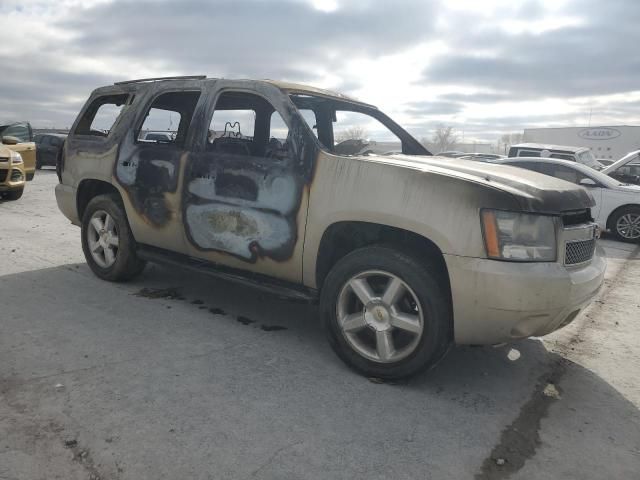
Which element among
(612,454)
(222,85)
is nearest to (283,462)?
(612,454)

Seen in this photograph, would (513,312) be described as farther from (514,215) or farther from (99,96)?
(99,96)

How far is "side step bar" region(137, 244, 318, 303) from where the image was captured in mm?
3447

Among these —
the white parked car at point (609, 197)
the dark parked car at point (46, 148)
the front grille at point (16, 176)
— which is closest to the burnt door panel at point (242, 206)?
the white parked car at point (609, 197)

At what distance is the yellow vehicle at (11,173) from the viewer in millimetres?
10125

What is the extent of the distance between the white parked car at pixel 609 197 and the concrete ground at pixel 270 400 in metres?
5.45

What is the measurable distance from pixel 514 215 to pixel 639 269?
5.18 m

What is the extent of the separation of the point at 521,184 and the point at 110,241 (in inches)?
142

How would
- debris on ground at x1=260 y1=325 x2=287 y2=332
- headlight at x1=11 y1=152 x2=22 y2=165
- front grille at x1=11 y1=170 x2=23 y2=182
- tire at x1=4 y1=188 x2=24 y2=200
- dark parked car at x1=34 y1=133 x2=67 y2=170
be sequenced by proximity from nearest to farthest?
1. debris on ground at x1=260 y1=325 x2=287 y2=332
2. headlight at x1=11 y1=152 x2=22 y2=165
3. front grille at x1=11 y1=170 x2=23 y2=182
4. tire at x1=4 y1=188 x2=24 y2=200
5. dark parked car at x1=34 y1=133 x2=67 y2=170

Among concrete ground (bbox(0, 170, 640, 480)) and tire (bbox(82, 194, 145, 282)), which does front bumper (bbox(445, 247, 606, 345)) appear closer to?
concrete ground (bbox(0, 170, 640, 480))

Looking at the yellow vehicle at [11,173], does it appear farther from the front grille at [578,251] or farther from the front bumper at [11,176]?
the front grille at [578,251]

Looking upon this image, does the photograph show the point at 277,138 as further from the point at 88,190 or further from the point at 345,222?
the point at 88,190

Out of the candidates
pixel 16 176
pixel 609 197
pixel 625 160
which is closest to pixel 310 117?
pixel 609 197

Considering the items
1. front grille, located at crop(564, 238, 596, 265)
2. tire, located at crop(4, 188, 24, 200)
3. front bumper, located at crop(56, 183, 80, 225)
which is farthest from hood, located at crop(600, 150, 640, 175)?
tire, located at crop(4, 188, 24, 200)

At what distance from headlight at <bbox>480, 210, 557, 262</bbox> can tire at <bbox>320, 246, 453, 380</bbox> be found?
39 centimetres
